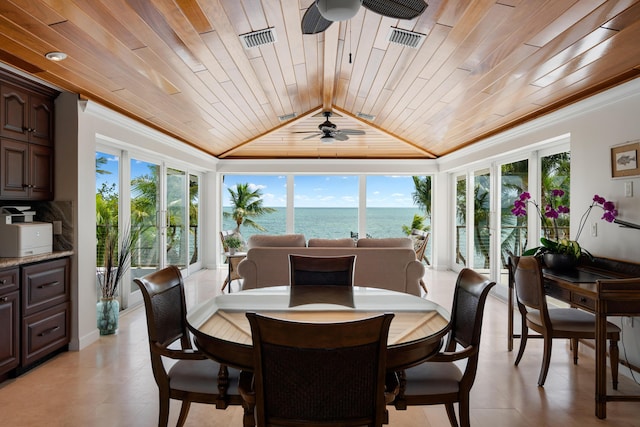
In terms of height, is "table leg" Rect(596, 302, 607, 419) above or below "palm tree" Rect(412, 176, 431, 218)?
below

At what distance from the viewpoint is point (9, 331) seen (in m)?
2.93

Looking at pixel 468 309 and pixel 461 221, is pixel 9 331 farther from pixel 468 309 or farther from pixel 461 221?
pixel 461 221

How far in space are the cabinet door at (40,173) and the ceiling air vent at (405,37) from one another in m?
3.08

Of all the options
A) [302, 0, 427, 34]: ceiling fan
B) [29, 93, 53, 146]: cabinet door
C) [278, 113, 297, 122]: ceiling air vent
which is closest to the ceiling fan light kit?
[302, 0, 427, 34]: ceiling fan

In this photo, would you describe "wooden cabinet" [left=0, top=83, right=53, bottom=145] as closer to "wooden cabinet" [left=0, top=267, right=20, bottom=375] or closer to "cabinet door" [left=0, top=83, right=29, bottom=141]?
"cabinet door" [left=0, top=83, right=29, bottom=141]

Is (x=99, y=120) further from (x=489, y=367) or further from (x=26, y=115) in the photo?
(x=489, y=367)

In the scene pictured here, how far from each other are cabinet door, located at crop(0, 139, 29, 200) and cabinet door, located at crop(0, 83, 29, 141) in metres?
0.07

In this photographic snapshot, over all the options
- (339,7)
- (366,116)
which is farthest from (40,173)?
(366,116)

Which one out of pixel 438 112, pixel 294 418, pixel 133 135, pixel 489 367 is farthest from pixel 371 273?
pixel 294 418

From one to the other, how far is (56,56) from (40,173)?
110cm

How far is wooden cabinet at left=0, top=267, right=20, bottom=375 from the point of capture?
2871mm

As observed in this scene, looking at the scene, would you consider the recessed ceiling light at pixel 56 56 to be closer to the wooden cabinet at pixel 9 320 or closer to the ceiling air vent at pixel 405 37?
the wooden cabinet at pixel 9 320

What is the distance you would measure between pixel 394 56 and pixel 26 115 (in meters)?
3.18

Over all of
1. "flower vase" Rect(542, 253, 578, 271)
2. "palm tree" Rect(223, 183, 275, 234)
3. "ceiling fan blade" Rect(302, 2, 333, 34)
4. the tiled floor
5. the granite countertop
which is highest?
"ceiling fan blade" Rect(302, 2, 333, 34)
